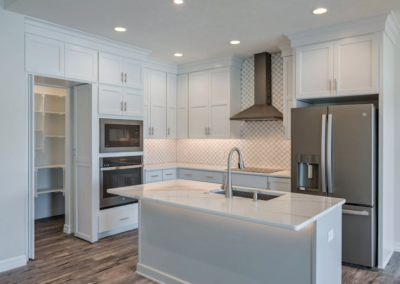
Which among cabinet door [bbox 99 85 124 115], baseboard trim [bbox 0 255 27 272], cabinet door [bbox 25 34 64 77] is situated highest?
cabinet door [bbox 25 34 64 77]

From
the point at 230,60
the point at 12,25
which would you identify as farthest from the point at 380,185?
the point at 12,25

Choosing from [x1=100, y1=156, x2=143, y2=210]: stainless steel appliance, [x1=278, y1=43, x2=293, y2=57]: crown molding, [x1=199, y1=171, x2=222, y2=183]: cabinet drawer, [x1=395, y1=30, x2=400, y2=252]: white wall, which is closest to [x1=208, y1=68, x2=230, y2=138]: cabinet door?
[x1=199, y1=171, x2=222, y2=183]: cabinet drawer

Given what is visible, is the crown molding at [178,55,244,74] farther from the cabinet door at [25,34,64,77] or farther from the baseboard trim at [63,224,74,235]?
the baseboard trim at [63,224,74,235]

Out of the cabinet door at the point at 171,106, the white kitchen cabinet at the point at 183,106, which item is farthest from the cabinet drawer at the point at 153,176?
the white kitchen cabinet at the point at 183,106

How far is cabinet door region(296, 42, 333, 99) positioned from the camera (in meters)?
3.61

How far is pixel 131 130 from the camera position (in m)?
4.51

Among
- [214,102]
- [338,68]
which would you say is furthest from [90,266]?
[338,68]

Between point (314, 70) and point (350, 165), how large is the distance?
1.21 metres

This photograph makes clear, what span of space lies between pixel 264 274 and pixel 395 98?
2888mm

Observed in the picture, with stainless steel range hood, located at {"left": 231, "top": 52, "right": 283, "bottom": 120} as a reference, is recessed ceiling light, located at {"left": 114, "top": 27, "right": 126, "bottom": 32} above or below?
above

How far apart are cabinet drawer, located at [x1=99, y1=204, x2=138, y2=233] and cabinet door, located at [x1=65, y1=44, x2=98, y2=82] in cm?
183

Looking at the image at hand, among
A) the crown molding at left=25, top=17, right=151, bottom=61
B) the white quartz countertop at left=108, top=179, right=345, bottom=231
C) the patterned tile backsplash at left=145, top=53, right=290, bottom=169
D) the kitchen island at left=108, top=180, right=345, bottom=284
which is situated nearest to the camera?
the white quartz countertop at left=108, top=179, right=345, bottom=231

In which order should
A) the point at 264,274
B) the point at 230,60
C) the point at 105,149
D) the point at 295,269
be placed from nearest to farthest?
the point at 295,269 → the point at 264,274 → the point at 105,149 → the point at 230,60

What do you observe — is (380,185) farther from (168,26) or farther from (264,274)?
(168,26)
